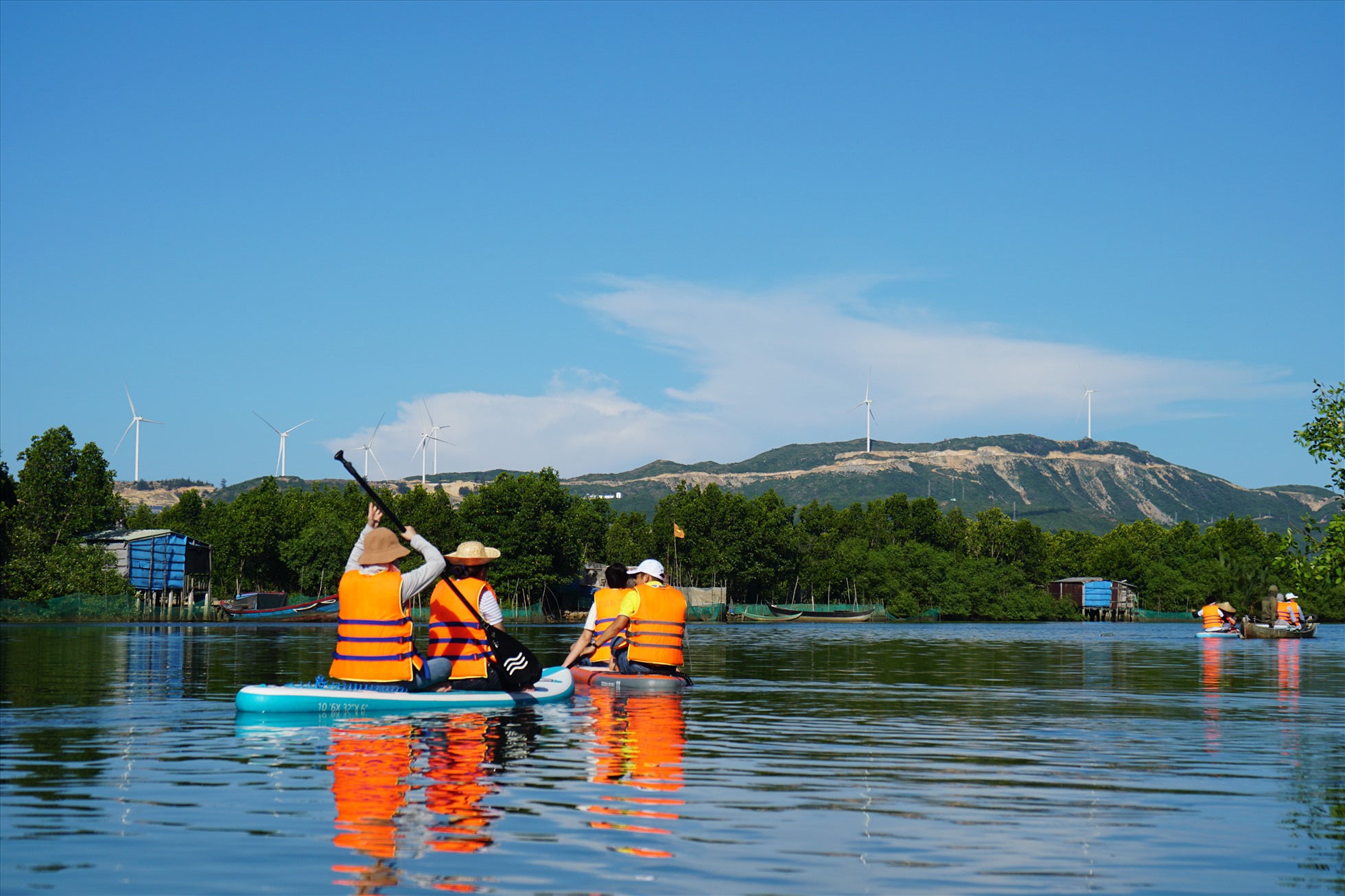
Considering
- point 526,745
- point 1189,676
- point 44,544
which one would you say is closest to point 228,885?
point 526,745

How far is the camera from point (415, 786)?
13109mm

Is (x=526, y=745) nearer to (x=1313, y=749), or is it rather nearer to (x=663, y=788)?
(x=663, y=788)

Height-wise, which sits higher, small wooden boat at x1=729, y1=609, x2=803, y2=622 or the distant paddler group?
the distant paddler group

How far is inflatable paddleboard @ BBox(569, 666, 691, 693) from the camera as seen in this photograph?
995 inches

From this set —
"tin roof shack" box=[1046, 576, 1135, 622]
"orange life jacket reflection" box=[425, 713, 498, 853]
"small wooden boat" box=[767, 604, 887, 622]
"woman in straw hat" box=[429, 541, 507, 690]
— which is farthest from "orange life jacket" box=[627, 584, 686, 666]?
"tin roof shack" box=[1046, 576, 1135, 622]

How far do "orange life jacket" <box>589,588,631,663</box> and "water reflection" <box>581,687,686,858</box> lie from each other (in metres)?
1.09

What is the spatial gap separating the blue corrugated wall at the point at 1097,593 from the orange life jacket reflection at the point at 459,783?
174 metres

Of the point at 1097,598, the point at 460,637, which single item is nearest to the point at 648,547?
the point at 1097,598

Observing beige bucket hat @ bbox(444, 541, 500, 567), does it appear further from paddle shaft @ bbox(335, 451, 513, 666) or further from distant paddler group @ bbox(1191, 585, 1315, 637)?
distant paddler group @ bbox(1191, 585, 1315, 637)

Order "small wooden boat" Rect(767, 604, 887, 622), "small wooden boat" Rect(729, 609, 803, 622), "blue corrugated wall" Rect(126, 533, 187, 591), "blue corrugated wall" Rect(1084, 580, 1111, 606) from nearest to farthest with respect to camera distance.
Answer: "blue corrugated wall" Rect(126, 533, 187, 591), "small wooden boat" Rect(729, 609, 803, 622), "small wooden boat" Rect(767, 604, 887, 622), "blue corrugated wall" Rect(1084, 580, 1111, 606)

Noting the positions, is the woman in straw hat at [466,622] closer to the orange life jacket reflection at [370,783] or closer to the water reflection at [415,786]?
the water reflection at [415,786]

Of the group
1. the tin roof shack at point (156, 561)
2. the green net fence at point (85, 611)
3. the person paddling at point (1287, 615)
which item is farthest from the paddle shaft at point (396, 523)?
the tin roof shack at point (156, 561)

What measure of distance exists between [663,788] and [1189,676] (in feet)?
91.5

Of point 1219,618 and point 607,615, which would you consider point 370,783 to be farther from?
point 1219,618
